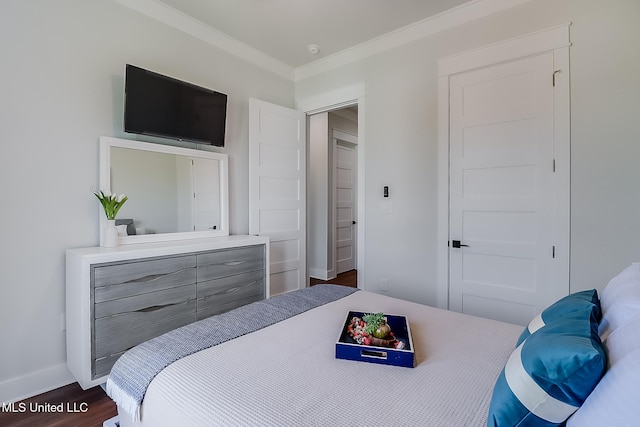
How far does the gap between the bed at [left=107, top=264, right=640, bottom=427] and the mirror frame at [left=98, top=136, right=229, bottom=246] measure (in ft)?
4.80

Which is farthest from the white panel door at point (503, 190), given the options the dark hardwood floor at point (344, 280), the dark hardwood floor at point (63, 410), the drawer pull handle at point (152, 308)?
the dark hardwood floor at point (63, 410)

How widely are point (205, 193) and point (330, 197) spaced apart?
2.45m

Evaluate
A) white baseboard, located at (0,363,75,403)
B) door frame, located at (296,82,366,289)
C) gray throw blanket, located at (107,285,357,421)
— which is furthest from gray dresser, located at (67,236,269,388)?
door frame, located at (296,82,366,289)

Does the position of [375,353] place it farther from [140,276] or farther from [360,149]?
[360,149]

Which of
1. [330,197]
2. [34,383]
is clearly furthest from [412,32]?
[34,383]

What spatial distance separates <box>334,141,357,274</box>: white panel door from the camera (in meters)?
5.18

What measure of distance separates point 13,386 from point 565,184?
3.84 metres

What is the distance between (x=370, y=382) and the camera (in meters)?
1.00

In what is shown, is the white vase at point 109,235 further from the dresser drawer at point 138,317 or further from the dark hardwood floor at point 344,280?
the dark hardwood floor at point 344,280

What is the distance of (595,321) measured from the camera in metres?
0.93

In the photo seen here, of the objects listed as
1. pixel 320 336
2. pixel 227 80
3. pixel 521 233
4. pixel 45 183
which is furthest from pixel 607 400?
pixel 227 80

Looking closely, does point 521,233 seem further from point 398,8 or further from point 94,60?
point 94,60

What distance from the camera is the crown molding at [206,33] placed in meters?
2.48

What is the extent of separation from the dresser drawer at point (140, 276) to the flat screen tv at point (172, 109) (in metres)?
1.00
